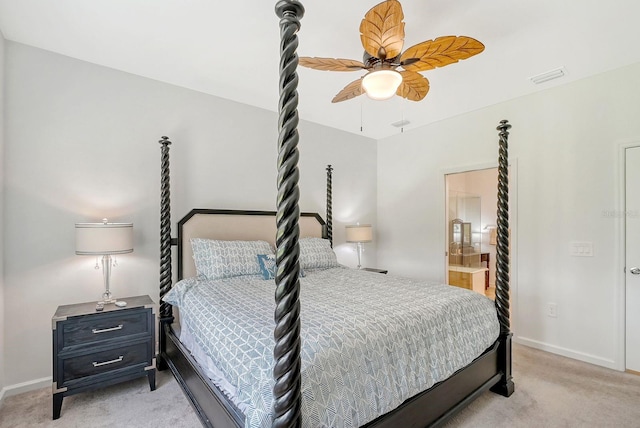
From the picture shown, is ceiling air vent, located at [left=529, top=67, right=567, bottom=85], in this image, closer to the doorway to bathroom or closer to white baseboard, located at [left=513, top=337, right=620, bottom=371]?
the doorway to bathroom

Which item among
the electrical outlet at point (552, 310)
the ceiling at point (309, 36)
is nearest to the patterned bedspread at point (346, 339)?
the electrical outlet at point (552, 310)

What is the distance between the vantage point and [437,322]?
191 centimetres

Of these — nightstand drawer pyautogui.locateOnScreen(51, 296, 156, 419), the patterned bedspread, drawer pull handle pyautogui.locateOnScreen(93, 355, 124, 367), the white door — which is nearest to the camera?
the patterned bedspread

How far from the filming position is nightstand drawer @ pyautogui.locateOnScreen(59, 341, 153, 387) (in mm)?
2150

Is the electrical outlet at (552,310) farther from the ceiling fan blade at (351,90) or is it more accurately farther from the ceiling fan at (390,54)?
the ceiling fan blade at (351,90)

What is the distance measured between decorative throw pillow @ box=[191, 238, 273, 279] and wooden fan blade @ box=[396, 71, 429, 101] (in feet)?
6.46

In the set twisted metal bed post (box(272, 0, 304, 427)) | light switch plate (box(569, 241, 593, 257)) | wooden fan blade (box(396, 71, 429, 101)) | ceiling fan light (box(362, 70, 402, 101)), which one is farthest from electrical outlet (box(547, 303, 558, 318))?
twisted metal bed post (box(272, 0, 304, 427))

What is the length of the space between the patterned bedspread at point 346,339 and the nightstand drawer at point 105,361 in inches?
16.6

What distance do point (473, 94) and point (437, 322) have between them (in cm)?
263

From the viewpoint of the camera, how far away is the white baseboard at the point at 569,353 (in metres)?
2.82

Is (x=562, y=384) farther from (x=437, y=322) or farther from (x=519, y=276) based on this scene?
(x=437, y=322)

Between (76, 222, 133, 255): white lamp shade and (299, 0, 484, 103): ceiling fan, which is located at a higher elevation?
(299, 0, 484, 103): ceiling fan

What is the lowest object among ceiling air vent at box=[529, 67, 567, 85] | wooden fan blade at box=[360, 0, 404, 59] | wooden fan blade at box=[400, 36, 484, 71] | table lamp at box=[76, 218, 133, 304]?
table lamp at box=[76, 218, 133, 304]

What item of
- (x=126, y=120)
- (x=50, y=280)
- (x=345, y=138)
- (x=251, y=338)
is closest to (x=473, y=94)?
(x=345, y=138)
